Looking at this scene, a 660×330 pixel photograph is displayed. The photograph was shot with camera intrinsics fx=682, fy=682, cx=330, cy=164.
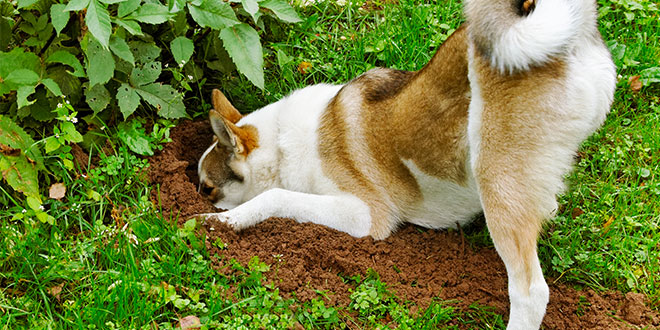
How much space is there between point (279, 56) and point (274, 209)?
136cm

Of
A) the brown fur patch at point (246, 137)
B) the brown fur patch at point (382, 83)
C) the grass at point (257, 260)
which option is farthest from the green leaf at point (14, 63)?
the brown fur patch at point (382, 83)

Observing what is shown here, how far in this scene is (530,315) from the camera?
10.4 ft

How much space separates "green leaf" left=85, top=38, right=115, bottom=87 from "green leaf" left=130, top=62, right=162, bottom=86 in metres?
0.39

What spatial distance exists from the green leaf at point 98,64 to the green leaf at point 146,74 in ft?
1.28

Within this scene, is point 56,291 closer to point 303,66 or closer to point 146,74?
point 146,74

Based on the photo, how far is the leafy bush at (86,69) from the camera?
3795 mm

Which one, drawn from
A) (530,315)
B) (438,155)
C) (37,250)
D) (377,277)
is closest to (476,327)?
(530,315)

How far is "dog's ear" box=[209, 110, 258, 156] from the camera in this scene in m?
4.08

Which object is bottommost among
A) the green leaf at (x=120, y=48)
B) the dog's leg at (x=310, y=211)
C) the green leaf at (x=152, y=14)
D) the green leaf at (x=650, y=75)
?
the dog's leg at (x=310, y=211)

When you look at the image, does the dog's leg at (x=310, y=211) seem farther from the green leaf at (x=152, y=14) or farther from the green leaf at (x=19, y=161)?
the green leaf at (x=152, y=14)

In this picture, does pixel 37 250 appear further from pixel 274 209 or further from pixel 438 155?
pixel 438 155

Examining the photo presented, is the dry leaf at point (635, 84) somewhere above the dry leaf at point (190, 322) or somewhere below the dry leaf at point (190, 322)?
→ above

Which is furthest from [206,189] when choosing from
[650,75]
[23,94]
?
[650,75]

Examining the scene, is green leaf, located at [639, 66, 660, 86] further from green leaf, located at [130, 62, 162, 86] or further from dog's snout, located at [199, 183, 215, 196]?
green leaf, located at [130, 62, 162, 86]
